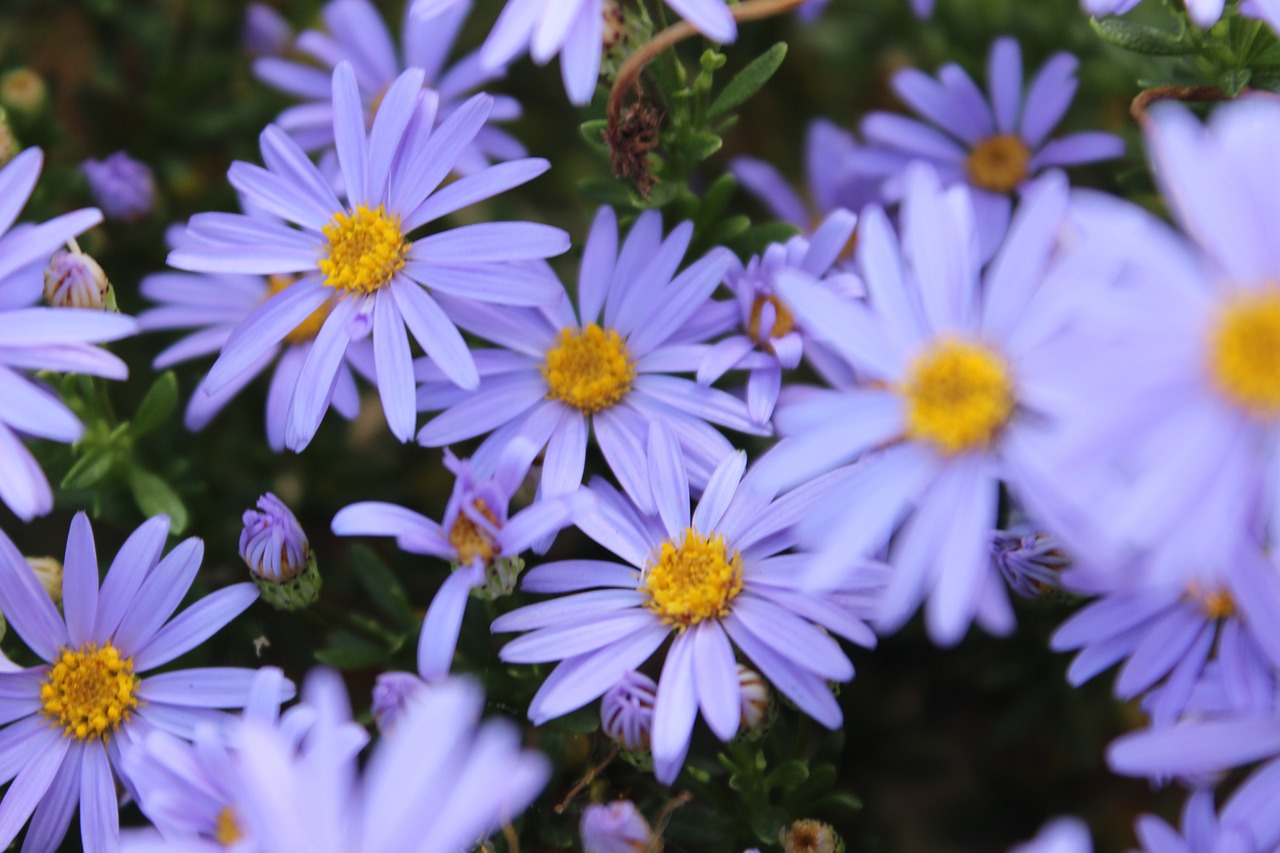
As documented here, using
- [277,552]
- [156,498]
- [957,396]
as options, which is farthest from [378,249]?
[957,396]

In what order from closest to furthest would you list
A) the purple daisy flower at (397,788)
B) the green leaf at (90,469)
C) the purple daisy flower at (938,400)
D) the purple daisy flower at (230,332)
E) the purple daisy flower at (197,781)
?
1. the purple daisy flower at (397,788)
2. the purple daisy flower at (938,400)
3. the purple daisy flower at (197,781)
4. the green leaf at (90,469)
5. the purple daisy flower at (230,332)

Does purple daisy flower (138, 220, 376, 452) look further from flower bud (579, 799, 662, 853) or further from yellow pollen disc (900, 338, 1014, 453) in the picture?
yellow pollen disc (900, 338, 1014, 453)

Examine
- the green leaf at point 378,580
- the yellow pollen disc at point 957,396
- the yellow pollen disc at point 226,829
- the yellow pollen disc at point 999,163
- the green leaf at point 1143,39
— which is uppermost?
the yellow pollen disc at point 999,163

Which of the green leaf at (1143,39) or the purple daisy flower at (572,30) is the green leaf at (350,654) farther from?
the green leaf at (1143,39)

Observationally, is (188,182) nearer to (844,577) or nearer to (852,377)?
(852,377)

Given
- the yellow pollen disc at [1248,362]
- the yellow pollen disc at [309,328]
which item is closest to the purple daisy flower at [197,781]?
the yellow pollen disc at [309,328]

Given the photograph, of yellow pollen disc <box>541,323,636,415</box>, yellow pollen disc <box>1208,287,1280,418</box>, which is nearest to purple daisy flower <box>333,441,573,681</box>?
yellow pollen disc <box>541,323,636,415</box>
